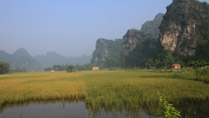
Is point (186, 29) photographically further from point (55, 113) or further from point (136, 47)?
point (55, 113)

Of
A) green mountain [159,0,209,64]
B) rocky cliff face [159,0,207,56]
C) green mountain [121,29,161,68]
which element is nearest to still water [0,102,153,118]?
green mountain [159,0,209,64]

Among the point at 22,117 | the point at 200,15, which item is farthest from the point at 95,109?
the point at 200,15

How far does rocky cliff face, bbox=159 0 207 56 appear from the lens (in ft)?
264

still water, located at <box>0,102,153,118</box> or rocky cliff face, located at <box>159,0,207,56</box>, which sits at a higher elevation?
rocky cliff face, located at <box>159,0,207,56</box>

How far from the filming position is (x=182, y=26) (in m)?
87.8

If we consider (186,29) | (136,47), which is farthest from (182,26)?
(136,47)

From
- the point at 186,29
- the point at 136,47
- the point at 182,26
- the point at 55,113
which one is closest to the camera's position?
the point at 55,113

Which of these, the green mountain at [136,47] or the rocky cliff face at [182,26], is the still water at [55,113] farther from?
the green mountain at [136,47]

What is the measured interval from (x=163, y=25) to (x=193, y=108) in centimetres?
9862

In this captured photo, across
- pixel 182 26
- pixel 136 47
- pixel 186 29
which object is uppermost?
pixel 182 26

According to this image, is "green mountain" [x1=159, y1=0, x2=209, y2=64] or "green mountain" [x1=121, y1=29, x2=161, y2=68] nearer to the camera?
"green mountain" [x1=159, y1=0, x2=209, y2=64]

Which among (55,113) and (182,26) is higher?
(182,26)

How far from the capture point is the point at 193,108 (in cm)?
780

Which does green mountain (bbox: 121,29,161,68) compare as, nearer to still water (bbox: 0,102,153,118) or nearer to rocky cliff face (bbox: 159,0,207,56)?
rocky cliff face (bbox: 159,0,207,56)
